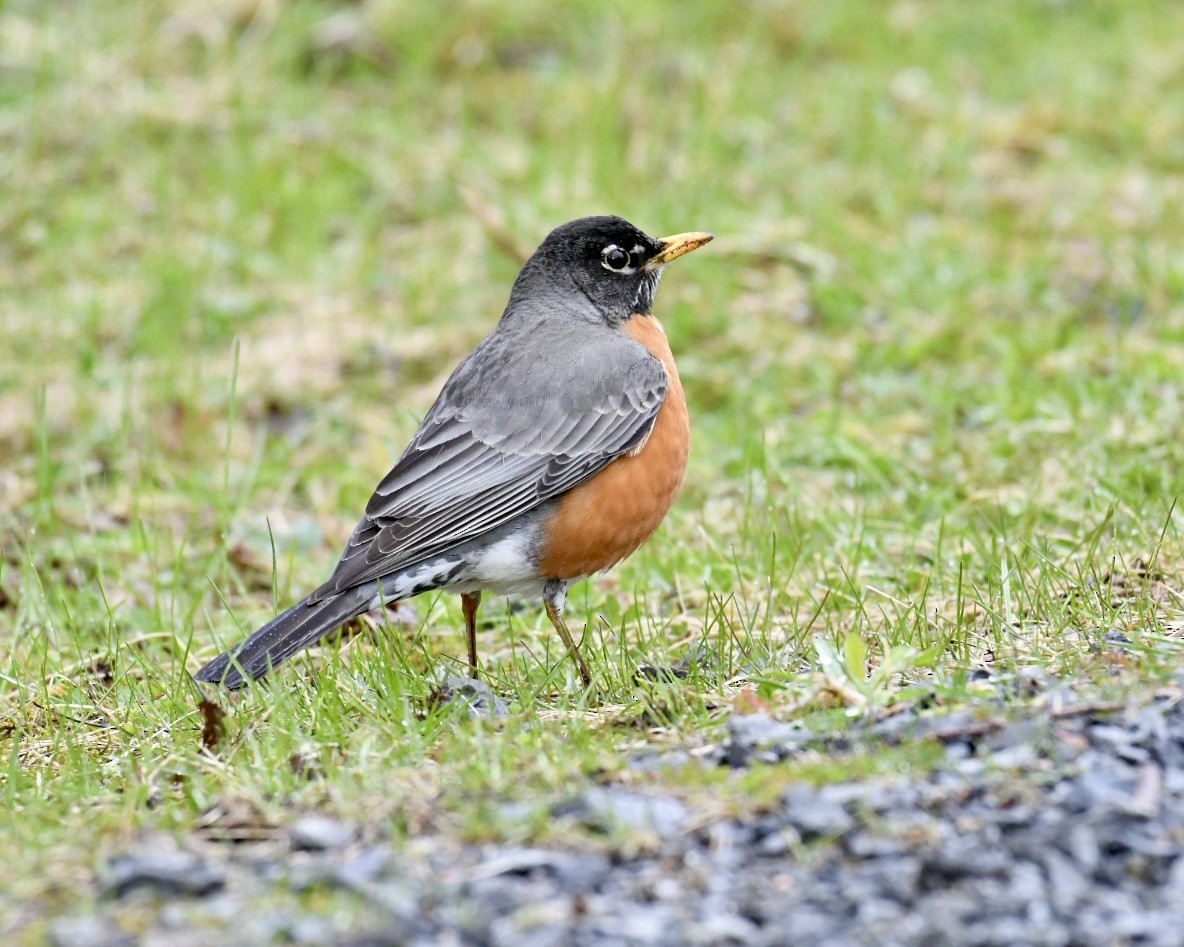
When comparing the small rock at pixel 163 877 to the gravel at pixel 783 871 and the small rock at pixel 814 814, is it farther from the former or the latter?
the small rock at pixel 814 814

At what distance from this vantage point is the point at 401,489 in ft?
17.5

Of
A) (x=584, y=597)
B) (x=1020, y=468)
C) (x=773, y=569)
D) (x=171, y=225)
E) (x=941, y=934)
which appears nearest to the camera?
(x=941, y=934)

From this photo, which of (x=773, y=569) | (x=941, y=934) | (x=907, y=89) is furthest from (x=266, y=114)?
(x=941, y=934)

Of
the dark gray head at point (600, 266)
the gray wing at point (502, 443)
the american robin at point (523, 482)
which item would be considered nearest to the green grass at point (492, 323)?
the american robin at point (523, 482)

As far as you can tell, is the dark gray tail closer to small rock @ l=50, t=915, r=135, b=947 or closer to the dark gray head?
small rock @ l=50, t=915, r=135, b=947

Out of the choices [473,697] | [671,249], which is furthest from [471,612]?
[671,249]

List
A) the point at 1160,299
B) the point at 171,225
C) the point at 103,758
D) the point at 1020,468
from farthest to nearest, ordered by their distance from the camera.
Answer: the point at 171,225, the point at 1160,299, the point at 1020,468, the point at 103,758

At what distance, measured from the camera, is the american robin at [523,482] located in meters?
5.12

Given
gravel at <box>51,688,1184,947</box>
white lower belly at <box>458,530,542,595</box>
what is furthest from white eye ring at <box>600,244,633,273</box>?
gravel at <box>51,688,1184,947</box>

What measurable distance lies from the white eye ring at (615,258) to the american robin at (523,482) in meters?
0.31

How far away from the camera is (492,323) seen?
8.52m

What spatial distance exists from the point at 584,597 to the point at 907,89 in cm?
576

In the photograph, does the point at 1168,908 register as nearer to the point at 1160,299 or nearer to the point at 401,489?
the point at 401,489

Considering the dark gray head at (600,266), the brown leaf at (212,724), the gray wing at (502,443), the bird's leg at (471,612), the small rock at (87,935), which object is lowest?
the bird's leg at (471,612)
